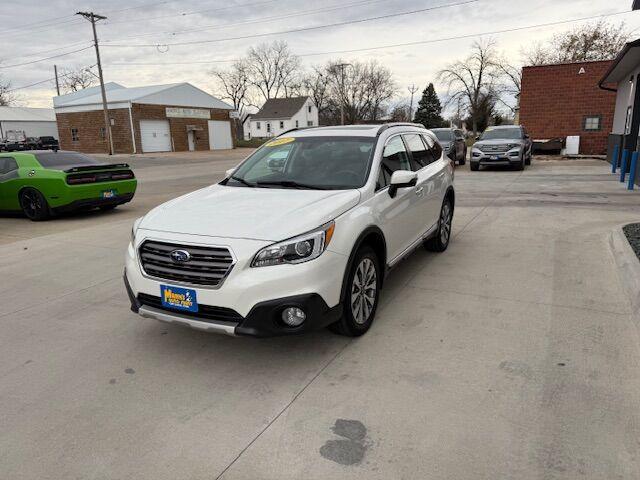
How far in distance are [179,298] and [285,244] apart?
0.85 m

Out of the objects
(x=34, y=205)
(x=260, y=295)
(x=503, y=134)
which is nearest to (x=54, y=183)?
(x=34, y=205)

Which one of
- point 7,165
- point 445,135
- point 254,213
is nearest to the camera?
point 254,213

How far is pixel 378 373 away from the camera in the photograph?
3387 mm

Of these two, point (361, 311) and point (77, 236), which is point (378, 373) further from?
point (77, 236)

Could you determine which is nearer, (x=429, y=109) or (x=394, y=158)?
(x=394, y=158)

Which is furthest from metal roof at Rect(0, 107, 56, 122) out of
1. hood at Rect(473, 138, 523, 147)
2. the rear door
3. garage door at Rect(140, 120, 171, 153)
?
the rear door

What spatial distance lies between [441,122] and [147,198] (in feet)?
243

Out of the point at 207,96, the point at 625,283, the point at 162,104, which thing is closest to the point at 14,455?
the point at 625,283

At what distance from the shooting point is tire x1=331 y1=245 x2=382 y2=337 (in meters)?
3.66

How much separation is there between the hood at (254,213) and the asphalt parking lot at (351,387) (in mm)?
1015

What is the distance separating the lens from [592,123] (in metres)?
25.2

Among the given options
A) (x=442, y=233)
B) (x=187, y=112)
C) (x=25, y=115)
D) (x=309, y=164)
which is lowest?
(x=442, y=233)

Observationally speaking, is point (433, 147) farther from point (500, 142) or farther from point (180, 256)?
point (500, 142)

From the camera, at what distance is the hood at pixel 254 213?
3.34 m
